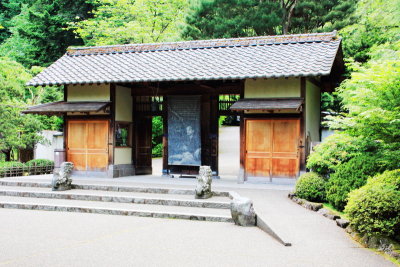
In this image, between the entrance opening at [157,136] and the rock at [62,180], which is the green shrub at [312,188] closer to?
the rock at [62,180]

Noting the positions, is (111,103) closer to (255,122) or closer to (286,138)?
(255,122)

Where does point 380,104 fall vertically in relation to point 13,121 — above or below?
below

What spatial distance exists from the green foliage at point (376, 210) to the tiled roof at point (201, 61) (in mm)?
6682

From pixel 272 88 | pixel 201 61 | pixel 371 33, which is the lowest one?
pixel 272 88

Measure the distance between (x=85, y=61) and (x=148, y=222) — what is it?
1089 cm

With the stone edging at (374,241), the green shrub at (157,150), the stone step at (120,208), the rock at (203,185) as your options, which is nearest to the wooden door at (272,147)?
the rock at (203,185)

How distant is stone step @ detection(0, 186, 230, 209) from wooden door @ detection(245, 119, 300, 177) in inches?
127

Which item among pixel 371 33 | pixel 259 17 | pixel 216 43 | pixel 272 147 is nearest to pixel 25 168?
pixel 216 43

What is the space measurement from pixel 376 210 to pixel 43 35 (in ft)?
84.1

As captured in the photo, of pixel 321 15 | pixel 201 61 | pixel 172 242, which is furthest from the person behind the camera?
pixel 321 15

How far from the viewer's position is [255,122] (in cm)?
1511

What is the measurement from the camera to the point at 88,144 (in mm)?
17172

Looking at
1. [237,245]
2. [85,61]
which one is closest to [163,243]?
[237,245]

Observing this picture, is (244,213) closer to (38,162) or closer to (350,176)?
(350,176)
